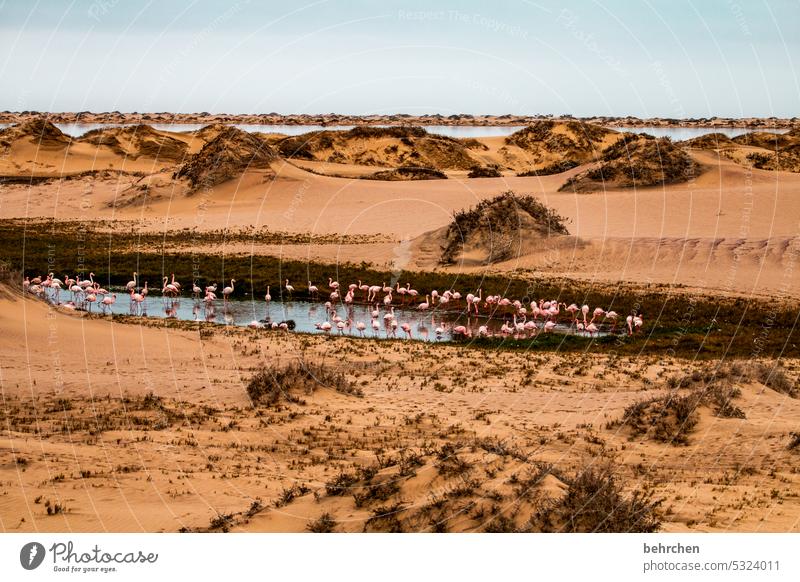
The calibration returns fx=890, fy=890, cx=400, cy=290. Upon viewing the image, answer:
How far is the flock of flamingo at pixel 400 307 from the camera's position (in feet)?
91.9

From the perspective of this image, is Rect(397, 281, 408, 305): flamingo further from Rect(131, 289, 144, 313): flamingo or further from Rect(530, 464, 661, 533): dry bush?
Rect(530, 464, 661, 533): dry bush

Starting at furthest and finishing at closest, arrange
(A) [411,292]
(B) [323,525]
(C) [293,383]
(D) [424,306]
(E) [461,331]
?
(A) [411,292] < (D) [424,306] < (E) [461,331] < (C) [293,383] < (B) [323,525]

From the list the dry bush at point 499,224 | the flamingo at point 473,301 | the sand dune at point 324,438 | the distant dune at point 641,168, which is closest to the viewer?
the sand dune at point 324,438

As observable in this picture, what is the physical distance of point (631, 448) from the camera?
15.9 metres

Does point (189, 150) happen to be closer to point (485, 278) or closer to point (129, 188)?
point (129, 188)

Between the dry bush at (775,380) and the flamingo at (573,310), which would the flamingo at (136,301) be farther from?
the dry bush at (775,380)

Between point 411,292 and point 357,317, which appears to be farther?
point 411,292

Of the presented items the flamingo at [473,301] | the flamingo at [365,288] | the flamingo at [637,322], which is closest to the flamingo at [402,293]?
the flamingo at [365,288]

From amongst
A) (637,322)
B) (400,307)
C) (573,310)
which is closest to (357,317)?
(400,307)

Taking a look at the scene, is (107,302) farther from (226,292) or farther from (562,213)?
(562,213)

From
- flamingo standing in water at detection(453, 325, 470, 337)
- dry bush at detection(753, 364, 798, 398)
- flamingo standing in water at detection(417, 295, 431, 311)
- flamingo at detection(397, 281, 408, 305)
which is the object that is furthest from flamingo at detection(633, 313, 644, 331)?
flamingo at detection(397, 281, 408, 305)

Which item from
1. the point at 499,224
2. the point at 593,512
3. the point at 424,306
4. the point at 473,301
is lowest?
the point at 593,512

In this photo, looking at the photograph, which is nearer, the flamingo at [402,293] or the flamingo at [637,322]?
the flamingo at [637,322]

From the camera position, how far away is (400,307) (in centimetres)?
3362
